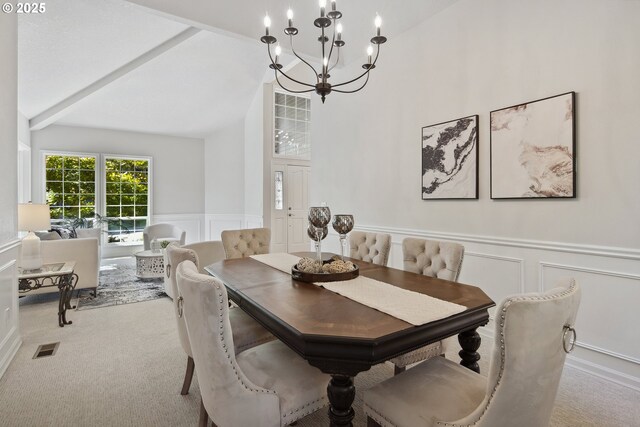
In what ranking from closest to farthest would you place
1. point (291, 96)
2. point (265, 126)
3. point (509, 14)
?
point (509, 14)
point (265, 126)
point (291, 96)

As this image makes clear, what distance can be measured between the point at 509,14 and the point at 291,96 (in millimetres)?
4652

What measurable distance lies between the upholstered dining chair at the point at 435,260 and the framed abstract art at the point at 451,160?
1004mm

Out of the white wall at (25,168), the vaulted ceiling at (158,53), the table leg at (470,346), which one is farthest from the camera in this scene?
the white wall at (25,168)

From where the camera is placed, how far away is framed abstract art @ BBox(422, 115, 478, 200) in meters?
2.95

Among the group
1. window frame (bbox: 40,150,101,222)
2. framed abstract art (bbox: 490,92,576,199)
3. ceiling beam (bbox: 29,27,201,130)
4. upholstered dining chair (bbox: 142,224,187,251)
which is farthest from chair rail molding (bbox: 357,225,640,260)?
window frame (bbox: 40,150,101,222)

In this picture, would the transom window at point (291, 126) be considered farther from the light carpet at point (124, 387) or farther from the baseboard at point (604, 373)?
the baseboard at point (604, 373)

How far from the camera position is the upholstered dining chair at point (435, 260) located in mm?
1962

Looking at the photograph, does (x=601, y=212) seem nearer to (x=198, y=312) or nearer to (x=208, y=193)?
(x=198, y=312)

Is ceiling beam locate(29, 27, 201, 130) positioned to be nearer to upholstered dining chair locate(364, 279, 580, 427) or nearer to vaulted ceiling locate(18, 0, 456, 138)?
vaulted ceiling locate(18, 0, 456, 138)

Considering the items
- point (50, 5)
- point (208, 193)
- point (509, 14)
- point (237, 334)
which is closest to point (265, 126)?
point (208, 193)

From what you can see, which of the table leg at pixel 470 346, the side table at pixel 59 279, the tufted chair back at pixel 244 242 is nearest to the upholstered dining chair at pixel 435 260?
the table leg at pixel 470 346

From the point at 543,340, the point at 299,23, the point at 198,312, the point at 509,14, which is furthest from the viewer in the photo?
the point at 299,23

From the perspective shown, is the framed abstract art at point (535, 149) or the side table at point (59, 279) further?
the side table at point (59, 279)

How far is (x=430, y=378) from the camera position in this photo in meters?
1.33
